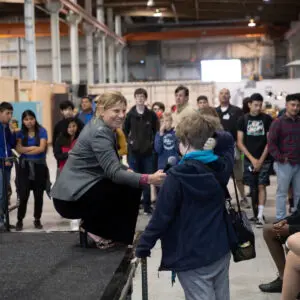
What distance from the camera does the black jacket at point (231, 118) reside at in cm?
657

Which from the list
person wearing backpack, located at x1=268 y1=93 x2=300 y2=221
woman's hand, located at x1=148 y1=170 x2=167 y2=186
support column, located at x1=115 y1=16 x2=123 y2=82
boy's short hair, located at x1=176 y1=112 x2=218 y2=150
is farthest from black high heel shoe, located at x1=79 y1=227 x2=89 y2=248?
support column, located at x1=115 y1=16 x2=123 y2=82

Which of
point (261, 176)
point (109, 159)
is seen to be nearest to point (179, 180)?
point (109, 159)

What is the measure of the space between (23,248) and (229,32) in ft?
80.0

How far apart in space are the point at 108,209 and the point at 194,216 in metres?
1.15

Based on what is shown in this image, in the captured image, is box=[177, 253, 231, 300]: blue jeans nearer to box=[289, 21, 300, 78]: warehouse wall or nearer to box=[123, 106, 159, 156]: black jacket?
box=[123, 106, 159, 156]: black jacket

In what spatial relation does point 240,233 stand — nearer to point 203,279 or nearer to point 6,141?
point 203,279

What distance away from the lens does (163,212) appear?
90.2 inches

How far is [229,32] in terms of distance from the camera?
26.4 meters

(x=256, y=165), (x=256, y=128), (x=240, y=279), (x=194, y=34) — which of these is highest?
(x=194, y=34)

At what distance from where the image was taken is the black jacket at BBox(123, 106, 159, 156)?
→ 21.5ft

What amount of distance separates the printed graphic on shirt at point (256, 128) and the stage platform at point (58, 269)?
289 centimetres

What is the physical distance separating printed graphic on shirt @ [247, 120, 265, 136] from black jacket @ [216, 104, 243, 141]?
1.87 ft

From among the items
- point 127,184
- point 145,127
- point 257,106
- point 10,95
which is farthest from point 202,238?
point 10,95

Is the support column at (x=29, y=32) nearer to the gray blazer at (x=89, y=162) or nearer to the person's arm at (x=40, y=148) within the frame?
the person's arm at (x=40, y=148)
